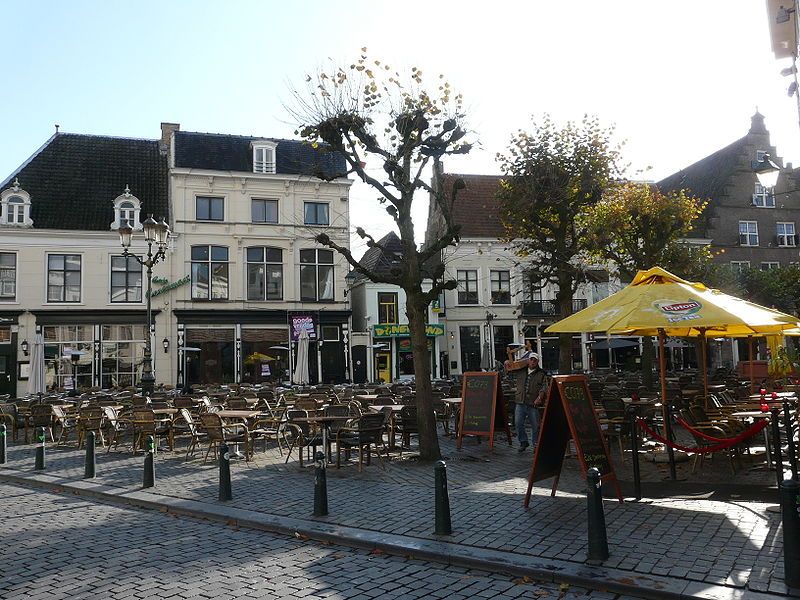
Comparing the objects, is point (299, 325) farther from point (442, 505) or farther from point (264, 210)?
point (442, 505)

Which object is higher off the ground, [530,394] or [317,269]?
[317,269]

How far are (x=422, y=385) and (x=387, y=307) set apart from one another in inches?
1054

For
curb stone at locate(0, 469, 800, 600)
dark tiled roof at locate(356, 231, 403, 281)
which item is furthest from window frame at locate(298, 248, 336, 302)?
curb stone at locate(0, 469, 800, 600)

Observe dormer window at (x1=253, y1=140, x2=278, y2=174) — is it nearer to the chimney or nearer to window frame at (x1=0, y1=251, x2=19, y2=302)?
the chimney

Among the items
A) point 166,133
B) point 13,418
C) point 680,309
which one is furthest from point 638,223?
point 166,133

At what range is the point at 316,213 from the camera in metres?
36.2

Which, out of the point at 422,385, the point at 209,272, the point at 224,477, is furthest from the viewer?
the point at 209,272

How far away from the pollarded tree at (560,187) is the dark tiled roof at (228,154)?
15.4 meters

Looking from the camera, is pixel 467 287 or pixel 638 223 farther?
pixel 467 287

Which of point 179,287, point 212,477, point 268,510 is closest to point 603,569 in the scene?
point 268,510

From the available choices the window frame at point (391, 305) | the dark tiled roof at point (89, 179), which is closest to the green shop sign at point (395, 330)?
the window frame at point (391, 305)

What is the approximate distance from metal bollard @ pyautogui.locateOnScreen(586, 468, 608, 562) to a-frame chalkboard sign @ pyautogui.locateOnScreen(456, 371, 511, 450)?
723cm

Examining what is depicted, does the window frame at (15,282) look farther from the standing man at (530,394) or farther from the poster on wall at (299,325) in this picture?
the standing man at (530,394)

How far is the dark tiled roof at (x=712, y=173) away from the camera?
43.5m
